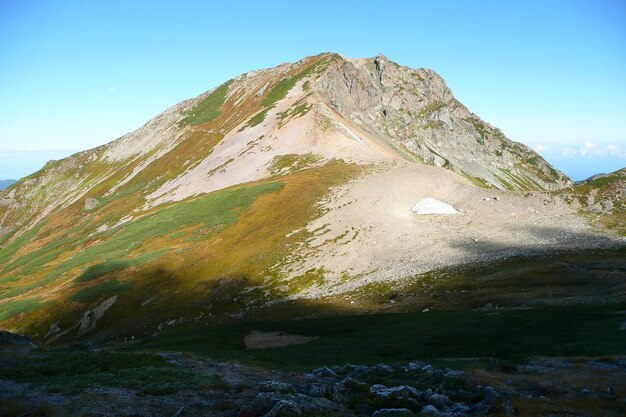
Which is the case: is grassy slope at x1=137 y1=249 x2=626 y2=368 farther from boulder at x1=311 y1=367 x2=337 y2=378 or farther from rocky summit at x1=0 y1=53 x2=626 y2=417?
boulder at x1=311 y1=367 x2=337 y2=378

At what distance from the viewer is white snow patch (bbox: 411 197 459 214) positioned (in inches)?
3322

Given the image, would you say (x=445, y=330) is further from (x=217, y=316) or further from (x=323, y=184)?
(x=323, y=184)

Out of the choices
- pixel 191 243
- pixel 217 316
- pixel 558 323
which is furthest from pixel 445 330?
pixel 191 243

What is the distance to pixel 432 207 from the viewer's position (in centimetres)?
8569

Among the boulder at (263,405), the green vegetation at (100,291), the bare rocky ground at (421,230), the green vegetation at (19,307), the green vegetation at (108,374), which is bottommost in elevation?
the green vegetation at (19,307)

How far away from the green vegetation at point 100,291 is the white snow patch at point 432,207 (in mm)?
56282

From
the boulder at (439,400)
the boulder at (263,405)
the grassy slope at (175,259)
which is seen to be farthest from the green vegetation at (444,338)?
the grassy slope at (175,259)

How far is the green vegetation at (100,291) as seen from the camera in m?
76.0

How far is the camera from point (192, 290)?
71562 millimetres

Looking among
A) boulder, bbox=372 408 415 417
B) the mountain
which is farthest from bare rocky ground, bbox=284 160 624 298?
boulder, bbox=372 408 415 417

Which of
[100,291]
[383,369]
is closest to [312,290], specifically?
[383,369]

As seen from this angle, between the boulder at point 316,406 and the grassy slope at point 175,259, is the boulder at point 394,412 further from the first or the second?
the grassy slope at point 175,259

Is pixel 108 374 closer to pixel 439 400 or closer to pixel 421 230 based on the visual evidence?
pixel 439 400

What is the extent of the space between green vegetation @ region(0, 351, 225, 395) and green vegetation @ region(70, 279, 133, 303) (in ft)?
157
